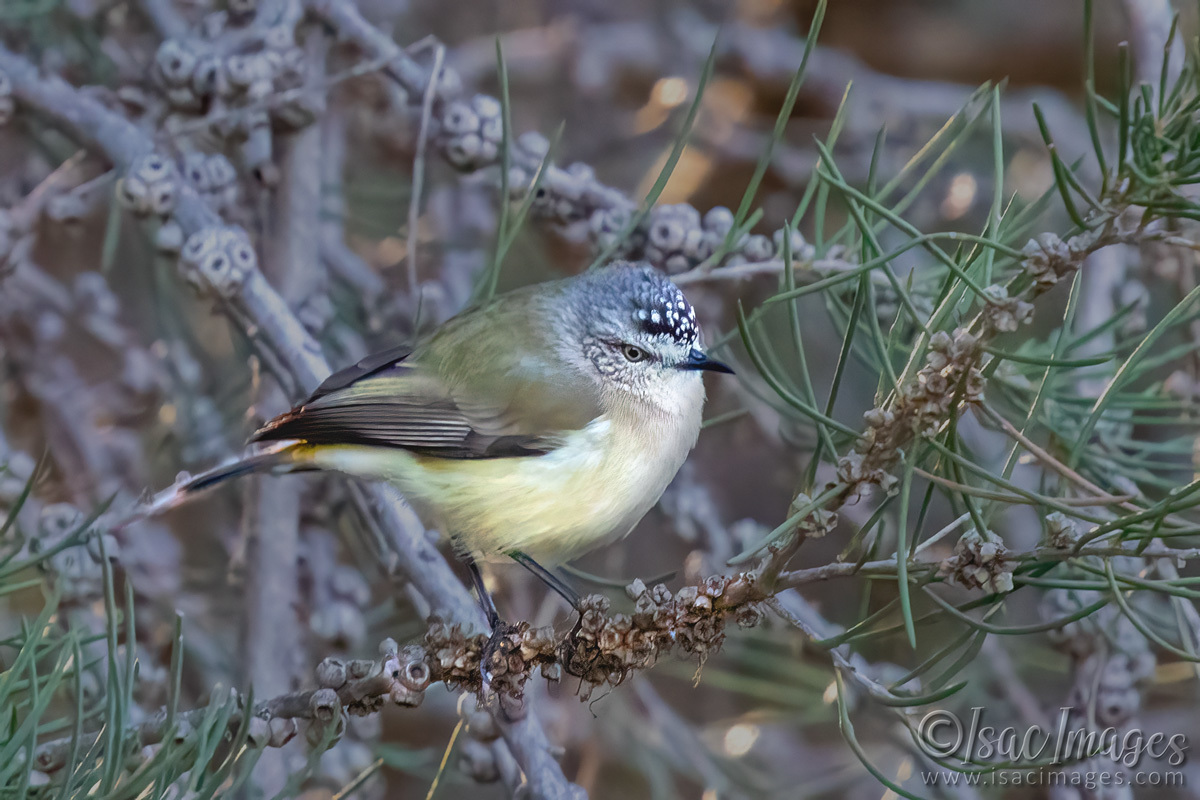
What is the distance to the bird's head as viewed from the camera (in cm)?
179

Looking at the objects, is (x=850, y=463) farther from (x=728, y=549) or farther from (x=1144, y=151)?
(x=728, y=549)

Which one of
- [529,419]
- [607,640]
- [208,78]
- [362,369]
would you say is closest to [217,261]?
[362,369]

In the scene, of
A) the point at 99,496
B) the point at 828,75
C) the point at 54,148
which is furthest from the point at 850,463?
the point at 828,75

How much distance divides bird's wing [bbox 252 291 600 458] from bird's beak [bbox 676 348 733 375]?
18 cm

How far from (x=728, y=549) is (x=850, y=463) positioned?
1.16m

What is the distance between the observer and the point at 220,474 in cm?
164

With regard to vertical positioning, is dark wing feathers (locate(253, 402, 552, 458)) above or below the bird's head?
below

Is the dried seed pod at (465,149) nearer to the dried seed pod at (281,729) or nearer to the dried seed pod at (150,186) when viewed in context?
the dried seed pod at (150,186)

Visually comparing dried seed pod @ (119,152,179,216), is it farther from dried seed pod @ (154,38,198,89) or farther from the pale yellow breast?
the pale yellow breast

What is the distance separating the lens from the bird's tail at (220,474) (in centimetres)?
146

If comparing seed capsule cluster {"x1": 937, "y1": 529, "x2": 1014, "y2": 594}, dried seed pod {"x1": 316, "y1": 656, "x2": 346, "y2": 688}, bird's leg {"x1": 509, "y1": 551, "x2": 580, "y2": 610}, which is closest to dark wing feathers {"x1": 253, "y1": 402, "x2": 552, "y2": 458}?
bird's leg {"x1": 509, "y1": 551, "x2": 580, "y2": 610}

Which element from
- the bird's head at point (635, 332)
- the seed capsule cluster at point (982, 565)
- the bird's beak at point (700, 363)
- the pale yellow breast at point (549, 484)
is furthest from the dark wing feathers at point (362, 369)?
the seed capsule cluster at point (982, 565)

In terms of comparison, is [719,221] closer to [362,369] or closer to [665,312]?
[665,312]

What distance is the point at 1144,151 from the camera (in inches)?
32.1
